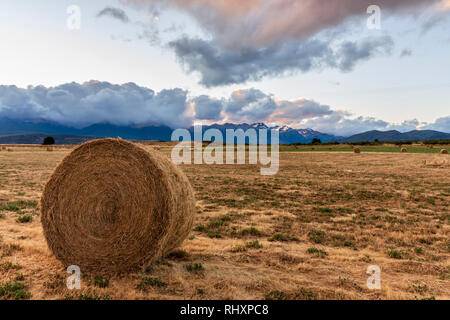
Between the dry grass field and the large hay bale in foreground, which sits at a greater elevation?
the large hay bale in foreground

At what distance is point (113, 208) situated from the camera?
21.0 feet

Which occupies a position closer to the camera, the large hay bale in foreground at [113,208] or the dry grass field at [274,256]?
the dry grass field at [274,256]

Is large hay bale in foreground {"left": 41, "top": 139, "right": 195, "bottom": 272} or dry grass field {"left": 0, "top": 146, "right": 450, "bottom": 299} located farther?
large hay bale in foreground {"left": 41, "top": 139, "right": 195, "bottom": 272}

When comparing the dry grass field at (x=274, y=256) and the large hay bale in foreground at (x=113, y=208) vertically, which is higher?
the large hay bale in foreground at (x=113, y=208)

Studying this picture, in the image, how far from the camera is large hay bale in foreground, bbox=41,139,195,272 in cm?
615

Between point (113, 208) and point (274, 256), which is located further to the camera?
point (274, 256)

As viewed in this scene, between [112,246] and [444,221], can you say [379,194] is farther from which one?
[112,246]

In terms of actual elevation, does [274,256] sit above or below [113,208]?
below

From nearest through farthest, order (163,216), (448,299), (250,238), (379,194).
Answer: (448,299) → (163,216) → (250,238) → (379,194)

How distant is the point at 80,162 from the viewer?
682 centimetres

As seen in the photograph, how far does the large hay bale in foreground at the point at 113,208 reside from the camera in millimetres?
6148

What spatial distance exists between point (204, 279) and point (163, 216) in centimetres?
160

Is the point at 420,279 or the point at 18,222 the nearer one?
the point at 420,279
